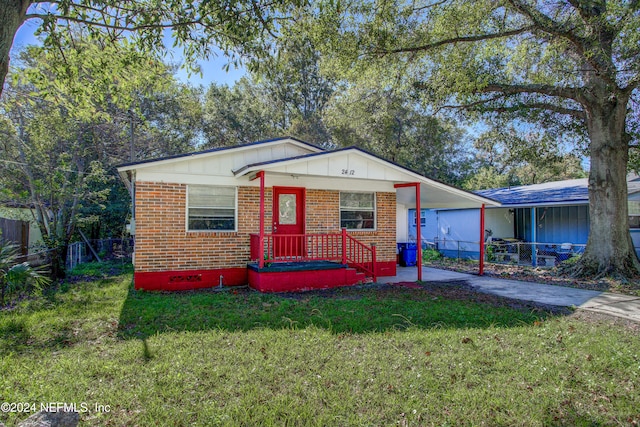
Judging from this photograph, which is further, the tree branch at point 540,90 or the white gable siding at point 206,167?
the tree branch at point 540,90

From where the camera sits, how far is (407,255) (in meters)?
14.6

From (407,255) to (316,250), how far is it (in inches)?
215

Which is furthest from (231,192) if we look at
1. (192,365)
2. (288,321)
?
(192,365)

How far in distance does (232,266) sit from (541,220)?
51.1 ft

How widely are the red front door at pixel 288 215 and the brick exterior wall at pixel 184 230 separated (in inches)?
8.0

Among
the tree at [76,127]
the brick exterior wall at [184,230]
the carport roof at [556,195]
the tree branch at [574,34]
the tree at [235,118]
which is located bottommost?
the brick exterior wall at [184,230]

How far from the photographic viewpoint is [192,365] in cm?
420

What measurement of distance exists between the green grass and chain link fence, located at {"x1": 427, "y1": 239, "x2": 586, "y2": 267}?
9881mm

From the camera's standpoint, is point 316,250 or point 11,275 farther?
point 316,250

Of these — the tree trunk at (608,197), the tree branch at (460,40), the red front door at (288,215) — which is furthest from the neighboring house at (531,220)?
the red front door at (288,215)

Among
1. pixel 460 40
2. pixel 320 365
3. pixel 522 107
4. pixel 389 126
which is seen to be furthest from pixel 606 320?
pixel 389 126

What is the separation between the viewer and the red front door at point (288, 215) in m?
10.3

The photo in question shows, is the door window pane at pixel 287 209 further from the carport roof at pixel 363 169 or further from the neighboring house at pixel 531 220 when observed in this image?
the neighboring house at pixel 531 220

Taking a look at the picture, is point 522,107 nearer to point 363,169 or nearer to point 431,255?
point 363,169
